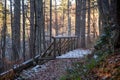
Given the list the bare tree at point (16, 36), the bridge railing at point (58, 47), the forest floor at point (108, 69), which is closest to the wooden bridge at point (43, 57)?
the bridge railing at point (58, 47)

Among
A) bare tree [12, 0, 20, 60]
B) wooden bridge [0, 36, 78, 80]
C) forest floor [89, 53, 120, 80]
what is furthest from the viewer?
bare tree [12, 0, 20, 60]

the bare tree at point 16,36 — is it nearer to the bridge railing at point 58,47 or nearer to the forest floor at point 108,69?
the bridge railing at point 58,47

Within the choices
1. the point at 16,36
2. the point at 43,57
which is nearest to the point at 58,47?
the point at 43,57

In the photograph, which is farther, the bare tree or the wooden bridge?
the bare tree

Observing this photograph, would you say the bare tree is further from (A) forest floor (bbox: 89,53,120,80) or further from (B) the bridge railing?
(A) forest floor (bbox: 89,53,120,80)

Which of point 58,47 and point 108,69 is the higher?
point 108,69

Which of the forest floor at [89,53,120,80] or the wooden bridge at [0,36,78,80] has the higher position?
the forest floor at [89,53,120,80]

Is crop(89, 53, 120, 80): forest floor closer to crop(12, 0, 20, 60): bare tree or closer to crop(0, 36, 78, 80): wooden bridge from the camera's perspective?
crop(0, 36, 78, 80): wooden bridge

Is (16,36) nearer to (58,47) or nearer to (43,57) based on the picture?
(58,47)

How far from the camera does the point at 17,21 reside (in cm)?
2223

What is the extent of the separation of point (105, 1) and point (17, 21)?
13.6 m

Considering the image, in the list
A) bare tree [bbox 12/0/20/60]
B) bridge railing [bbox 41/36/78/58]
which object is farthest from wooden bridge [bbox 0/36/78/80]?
bare tree [bbox 12/0/20/60]

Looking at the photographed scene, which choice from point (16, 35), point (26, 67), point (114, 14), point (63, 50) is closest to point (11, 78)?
point (26, 67)

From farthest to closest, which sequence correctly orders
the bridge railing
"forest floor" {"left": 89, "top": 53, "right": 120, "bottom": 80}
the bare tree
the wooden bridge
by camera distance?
the bare tree, the bridge railing, the wooden bridge, "forest floor" {"left": 89, "top": 53, "right": 120, "bottom": 80}
